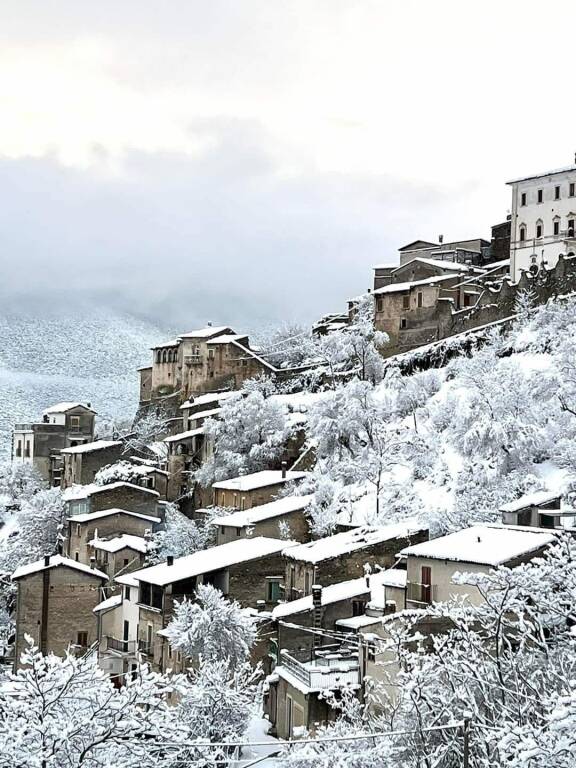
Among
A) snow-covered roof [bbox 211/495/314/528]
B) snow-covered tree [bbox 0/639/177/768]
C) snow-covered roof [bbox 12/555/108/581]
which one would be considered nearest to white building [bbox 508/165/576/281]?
snow-covered roof [bbox 211/495/314/528]

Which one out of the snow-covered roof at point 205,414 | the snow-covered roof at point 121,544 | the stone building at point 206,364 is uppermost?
the stone building at point 206,364

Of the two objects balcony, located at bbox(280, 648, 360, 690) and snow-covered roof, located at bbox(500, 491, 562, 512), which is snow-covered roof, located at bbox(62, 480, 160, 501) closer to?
snow-covered roof, located at bbox(500, 491, 562, 512)

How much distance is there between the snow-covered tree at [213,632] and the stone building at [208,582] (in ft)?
14.6

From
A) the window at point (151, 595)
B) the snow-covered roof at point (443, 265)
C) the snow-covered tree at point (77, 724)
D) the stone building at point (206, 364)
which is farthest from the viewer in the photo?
the stone building at point (206, 364)

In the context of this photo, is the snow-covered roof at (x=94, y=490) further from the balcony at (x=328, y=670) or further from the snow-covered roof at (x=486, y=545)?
the snow-covered roof at (x=486, y=545)

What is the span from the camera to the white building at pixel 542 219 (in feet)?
229

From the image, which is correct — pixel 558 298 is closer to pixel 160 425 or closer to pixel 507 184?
pixel 507 184

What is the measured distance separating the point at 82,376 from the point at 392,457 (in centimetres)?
7919

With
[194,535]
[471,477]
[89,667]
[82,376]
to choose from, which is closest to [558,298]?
[471,477]

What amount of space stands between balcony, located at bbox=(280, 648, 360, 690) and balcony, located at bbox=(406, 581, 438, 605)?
222 cm

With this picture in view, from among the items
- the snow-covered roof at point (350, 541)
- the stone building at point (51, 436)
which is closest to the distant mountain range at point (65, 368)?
the stone building at point (51, 436)

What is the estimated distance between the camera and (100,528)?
5878 cm

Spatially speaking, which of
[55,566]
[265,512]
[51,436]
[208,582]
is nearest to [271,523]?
[265,512]

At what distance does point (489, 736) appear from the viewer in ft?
55.7
